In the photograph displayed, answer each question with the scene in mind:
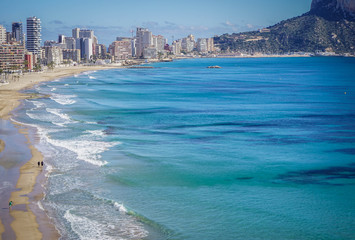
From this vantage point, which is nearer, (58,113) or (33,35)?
(58,113)

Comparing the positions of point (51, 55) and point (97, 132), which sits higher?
point (51, 55)

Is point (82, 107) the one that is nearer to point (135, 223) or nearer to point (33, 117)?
point (33, 117)

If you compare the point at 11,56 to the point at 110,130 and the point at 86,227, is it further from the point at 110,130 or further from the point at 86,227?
the point at 86,227

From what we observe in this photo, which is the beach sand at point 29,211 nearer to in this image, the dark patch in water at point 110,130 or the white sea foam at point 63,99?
the dark patch in water at point 110,130

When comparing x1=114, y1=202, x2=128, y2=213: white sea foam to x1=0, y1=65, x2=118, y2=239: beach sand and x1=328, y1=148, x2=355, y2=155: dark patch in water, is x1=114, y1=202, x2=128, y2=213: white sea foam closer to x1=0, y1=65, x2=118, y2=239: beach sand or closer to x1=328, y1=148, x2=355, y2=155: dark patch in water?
x1=0, y1=65, x2=118, y2=239: beach sand

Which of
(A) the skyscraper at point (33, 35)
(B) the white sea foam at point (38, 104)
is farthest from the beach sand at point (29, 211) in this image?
(A) the skyscraper at point (33, 35)

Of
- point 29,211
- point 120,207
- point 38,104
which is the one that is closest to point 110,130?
point 120,207
